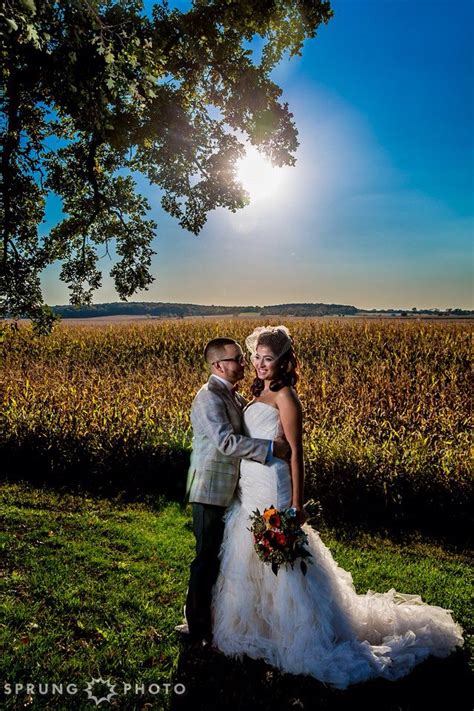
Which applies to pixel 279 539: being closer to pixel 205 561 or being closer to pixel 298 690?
pixel 205 561

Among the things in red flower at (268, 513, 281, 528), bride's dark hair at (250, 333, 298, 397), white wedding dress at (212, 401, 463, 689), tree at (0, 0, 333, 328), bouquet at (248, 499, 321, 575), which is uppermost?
tree at (0, 0, 333, 328)

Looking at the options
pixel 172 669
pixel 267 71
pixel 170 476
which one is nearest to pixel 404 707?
pixel 172 669

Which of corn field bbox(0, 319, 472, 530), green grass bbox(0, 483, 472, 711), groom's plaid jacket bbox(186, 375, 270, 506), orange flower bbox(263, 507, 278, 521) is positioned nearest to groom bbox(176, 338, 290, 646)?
groom's plaid jacket bbox(186, 375, 270, 506)

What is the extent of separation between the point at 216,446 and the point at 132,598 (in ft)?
8.82

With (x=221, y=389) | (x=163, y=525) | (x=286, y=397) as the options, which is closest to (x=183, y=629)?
(x=221, y=389)

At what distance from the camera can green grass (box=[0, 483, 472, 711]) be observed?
4.32m

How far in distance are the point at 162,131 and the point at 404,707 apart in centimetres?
938

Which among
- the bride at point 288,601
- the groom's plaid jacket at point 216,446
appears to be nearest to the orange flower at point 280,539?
the bride at point 288,601

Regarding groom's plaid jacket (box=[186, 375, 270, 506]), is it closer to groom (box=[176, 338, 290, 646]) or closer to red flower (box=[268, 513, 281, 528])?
groom (box=[176, 338, 290, 646])

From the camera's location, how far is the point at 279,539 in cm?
425

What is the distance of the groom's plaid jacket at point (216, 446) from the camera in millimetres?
4340

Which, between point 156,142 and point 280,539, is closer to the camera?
point 280,539

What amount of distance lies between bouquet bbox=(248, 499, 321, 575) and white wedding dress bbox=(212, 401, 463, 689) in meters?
0.14

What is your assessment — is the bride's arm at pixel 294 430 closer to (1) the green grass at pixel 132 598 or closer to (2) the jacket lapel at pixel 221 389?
(2) the jacket lapel at pixel 221 389
